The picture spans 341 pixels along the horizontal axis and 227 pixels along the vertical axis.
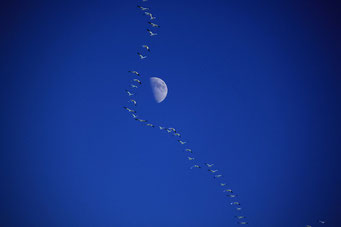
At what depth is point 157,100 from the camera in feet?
150

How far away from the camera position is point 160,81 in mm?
45938

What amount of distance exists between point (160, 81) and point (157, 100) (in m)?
3.23
